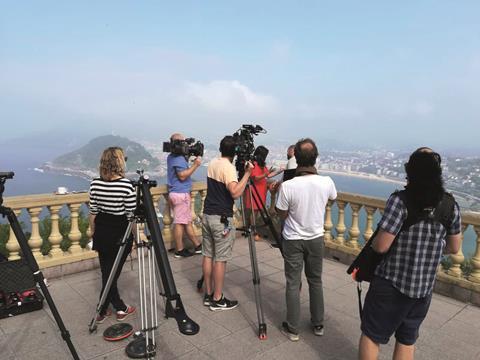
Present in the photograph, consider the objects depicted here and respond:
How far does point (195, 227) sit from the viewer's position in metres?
6.34

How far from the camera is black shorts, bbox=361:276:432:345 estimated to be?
2258 millimetres

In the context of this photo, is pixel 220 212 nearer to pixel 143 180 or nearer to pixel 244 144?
pixel 244 144

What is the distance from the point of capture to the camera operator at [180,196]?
535 cm

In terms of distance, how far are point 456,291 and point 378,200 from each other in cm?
151

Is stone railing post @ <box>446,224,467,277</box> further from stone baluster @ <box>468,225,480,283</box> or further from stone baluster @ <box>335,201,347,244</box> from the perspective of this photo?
stone baluster @ <box>335,201,347,244</box>

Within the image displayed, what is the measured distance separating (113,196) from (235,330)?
5.89 feet

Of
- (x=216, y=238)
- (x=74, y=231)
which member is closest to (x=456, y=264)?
(x=216, y=238)

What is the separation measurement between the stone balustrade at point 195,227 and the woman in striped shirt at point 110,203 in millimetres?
1431

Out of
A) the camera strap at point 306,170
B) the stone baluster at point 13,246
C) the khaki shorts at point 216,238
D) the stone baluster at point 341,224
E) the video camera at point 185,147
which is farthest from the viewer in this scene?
the stone baluster at point 341,224

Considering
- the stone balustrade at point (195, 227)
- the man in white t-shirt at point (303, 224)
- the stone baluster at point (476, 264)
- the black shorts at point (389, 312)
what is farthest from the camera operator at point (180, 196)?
the stone baluster at point (476, 264)

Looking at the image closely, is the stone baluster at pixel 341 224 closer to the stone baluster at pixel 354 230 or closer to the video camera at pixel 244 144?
the stone baluster at pixel 354 230

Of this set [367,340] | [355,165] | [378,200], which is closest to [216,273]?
[367,340]

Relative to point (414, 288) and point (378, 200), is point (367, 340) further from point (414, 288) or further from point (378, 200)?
point (378, 200)

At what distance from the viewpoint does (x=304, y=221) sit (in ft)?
10.5
